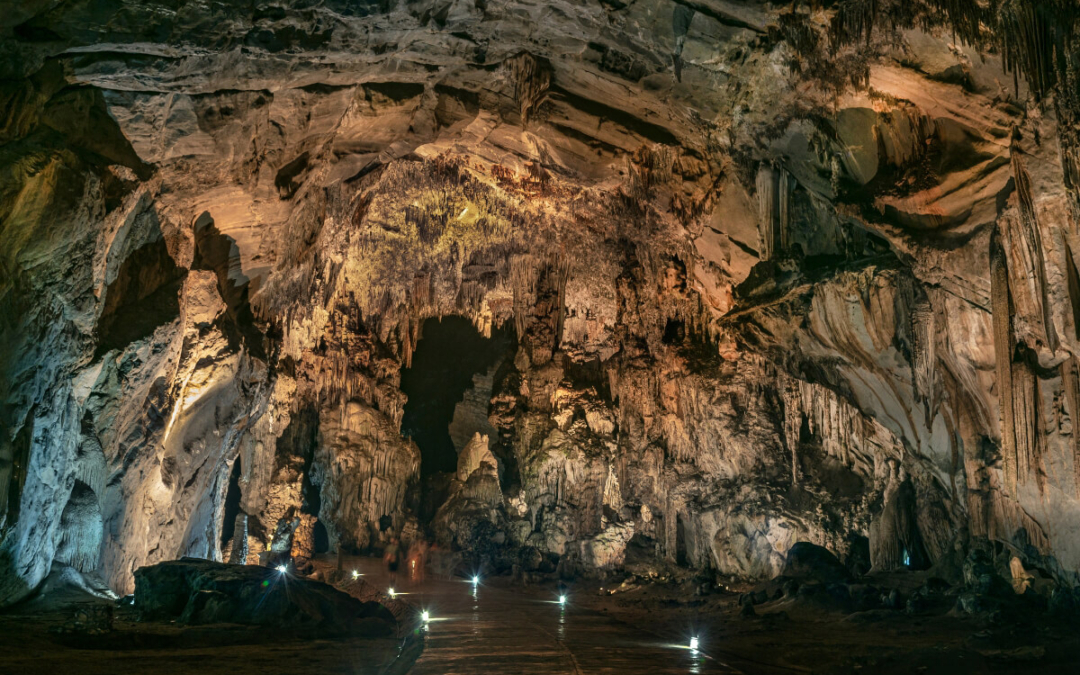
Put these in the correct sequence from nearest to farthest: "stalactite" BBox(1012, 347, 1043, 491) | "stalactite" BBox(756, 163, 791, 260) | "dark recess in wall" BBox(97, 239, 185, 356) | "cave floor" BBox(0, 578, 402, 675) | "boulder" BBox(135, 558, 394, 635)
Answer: "cave floor" BBox(0, 578, 402, 675) → "boulder" BBox(135, 558, 394, 635) → "stalactite" BBox(1012, 347, 1043, 491) → "dark recess in wall" BBox(97, 239, 185, 356) → "stalactite" BBox(756, 163, 791, 260)

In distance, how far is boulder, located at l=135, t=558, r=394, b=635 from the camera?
22.7ft

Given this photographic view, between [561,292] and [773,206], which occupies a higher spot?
[561,292]

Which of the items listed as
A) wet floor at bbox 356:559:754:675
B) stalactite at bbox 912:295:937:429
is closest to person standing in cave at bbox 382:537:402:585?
wet floor at bbox 356:559:754:675

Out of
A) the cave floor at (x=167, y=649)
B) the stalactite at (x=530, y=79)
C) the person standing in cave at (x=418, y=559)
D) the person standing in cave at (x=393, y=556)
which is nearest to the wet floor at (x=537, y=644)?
the cave floor at (x=167, y=649)

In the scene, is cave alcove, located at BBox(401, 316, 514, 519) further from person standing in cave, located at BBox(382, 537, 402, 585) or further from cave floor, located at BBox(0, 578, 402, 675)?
cave floor, located at BBox(0, 578, 402, 675)

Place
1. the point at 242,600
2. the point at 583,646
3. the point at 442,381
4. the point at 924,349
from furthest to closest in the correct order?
the point at 442,381, the point at 924,349, the point at 583,646, the point at 242,600

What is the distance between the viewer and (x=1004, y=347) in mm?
7988

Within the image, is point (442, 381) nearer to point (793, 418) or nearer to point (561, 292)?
point (561, 292)

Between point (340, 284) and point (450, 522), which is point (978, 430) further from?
point (340, 284)

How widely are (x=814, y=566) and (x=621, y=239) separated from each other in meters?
8.37

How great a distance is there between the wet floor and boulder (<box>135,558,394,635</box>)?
893 mm

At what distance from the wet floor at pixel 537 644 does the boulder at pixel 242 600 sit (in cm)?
89

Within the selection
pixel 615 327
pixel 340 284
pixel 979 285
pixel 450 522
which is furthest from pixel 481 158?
pixel 450 522

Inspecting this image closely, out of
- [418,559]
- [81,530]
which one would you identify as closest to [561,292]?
[418,559]
